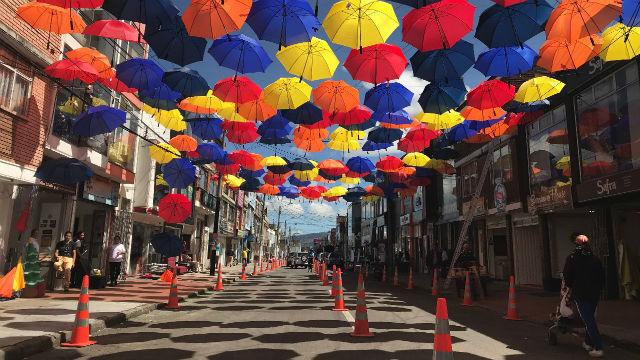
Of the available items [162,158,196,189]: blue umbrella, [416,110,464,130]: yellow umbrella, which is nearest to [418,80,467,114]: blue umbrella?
[416,110,464,130]: yellow umbrella

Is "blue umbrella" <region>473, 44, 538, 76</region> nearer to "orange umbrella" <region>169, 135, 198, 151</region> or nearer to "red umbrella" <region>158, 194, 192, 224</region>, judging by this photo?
"orange umbrella" <region>169, 135, 198, 151</region>

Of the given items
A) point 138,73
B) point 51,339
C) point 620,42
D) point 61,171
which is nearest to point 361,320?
point 51,339

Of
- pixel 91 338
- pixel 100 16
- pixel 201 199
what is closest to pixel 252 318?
pixel 91 338

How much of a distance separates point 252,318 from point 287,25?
6214mm

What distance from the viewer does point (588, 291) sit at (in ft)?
23.9

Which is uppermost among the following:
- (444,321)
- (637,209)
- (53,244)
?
(637,209)

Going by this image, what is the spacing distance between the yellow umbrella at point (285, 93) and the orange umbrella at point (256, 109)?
86 centimetres

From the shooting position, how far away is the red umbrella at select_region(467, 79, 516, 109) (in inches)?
474

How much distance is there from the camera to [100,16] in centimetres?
2002

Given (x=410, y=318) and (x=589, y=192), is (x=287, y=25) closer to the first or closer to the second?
(x=410, y=318)

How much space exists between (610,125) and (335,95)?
9.11 metres

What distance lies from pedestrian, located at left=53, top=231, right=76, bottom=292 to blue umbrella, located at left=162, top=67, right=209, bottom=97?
21.6 feet

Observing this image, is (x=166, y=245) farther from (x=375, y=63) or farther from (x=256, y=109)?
(x=375, y=63)

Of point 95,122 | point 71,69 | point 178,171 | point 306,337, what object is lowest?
point 306,337
